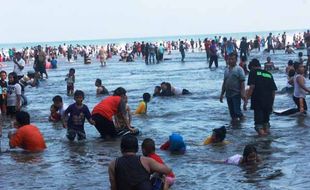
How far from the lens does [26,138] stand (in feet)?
37.1

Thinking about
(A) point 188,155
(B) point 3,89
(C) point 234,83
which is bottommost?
(A) point 188,155

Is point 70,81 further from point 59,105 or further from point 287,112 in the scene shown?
point 287,112

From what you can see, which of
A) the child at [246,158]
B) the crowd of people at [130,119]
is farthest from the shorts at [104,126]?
the child at [246,158]

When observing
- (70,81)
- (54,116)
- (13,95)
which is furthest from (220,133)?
(70,81)

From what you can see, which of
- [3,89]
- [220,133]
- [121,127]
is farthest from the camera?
[3,89]

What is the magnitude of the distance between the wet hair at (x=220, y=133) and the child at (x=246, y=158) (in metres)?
1.66

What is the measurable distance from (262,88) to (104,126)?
3.38 meters

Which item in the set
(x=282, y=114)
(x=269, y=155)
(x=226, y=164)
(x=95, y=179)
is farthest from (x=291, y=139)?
(x=95, y=179)

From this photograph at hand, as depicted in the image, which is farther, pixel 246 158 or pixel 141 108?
pixel 141 108

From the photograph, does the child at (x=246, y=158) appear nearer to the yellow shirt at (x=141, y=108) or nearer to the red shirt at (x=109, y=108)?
the red shirt at (x=109, y=108)

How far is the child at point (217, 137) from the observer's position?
11570mm

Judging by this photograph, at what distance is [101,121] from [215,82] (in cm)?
1429

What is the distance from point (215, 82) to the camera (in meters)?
26.2

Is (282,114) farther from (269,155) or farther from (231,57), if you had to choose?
(269,155)
